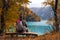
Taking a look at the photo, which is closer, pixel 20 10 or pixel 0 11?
pixel 0 11

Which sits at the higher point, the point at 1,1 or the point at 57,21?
the point at 1,1

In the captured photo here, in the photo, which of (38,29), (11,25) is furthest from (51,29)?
(11,25)

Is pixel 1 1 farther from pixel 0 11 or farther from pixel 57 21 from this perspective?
pixel 57 21

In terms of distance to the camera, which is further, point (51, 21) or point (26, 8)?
point (26, 8)

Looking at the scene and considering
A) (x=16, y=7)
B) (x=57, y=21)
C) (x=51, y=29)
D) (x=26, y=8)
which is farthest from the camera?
(x=26, y=8)

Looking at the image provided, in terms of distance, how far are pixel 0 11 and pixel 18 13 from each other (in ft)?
4.86

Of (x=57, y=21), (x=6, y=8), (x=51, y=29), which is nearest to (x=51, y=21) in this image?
(x=57, y=21)

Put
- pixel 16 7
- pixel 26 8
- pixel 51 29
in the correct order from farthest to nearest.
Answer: pixel 26 8 → pixel 16 7 → pixel 51 29

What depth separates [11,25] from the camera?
48.3ft

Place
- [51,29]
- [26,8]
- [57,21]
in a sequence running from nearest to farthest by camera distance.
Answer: [51,29], [57,21], [26,8]

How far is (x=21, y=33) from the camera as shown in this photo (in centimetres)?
1188

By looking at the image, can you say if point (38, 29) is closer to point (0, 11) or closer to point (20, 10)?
point (20, 10)

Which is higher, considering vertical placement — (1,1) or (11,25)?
(1,1)

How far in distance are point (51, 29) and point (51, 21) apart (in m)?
2.03
